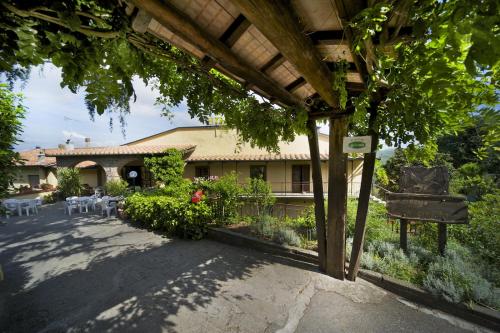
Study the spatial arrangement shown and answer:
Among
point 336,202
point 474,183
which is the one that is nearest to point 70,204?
point 336,202

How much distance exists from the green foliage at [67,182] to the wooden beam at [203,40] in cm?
1723

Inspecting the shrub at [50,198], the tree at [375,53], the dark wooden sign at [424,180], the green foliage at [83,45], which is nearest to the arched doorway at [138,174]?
the shrub at [50,198]

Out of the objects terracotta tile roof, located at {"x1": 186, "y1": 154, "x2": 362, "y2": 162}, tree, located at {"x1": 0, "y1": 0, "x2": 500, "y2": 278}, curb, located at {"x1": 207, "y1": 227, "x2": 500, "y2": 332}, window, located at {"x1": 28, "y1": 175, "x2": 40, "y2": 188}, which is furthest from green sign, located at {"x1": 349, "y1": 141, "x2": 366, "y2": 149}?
window, located at {"x1": 28, "y1": 175, "x2": 40, "y2": 188}

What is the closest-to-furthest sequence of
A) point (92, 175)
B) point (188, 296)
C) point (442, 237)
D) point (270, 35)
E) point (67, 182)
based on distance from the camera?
point (270, 35)
point (188, 296)
point (442, 237)
point (67, 182)
point (92, 175)

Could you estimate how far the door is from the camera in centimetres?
1645

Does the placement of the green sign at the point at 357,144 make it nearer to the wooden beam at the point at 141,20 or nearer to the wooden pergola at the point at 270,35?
the wooden pergola at the point at 270,35

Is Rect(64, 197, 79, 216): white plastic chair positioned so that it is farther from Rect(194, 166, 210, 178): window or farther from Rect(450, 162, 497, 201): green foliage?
Rect(450, 162, 497, 201): green foliage

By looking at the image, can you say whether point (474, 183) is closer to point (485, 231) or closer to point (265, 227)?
point (485, 231)

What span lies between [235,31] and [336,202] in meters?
3.15

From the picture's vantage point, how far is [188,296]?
345 cm

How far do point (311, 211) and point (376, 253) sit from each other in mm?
2404

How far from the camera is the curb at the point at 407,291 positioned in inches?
106

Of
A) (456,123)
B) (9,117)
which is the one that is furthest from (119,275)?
(456,123)

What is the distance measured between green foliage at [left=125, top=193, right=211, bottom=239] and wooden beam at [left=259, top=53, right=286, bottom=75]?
16.1 feet
